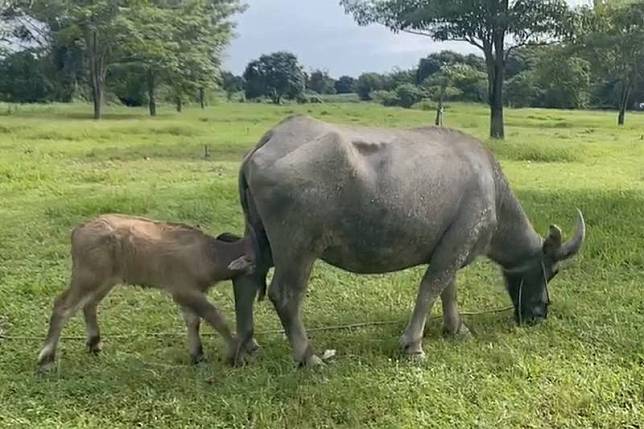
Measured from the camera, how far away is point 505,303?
19.6 ft

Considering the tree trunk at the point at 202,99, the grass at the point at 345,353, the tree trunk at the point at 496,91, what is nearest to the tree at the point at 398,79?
the tree trunk at the point at 202,99

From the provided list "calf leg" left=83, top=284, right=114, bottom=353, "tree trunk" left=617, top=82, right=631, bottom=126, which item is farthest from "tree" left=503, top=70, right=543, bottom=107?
"calf leg" left=83, top=284, right=114, bottom=353

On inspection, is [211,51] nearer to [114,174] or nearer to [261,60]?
[261,60]

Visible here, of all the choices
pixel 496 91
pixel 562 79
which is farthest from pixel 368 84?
pixel 496 91

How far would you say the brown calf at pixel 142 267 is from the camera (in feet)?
14.6

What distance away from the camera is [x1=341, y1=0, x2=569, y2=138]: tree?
69.7 ft

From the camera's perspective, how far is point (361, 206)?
4.41 meters

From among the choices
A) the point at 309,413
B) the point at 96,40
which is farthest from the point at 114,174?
the point at 96,40

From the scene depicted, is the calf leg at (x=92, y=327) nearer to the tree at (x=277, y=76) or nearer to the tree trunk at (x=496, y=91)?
the tree trunk at (x=496, y=91)

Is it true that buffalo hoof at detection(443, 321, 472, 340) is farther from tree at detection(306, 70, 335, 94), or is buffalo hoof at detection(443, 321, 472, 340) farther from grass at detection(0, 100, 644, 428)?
tree at detection(306, 70, 335, 94)

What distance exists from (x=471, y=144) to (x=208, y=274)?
1853mm

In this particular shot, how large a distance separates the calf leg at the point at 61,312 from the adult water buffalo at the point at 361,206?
0.92m

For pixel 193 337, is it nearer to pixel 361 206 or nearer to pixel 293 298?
pixel 293 298

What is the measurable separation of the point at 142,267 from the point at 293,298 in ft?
2.94
